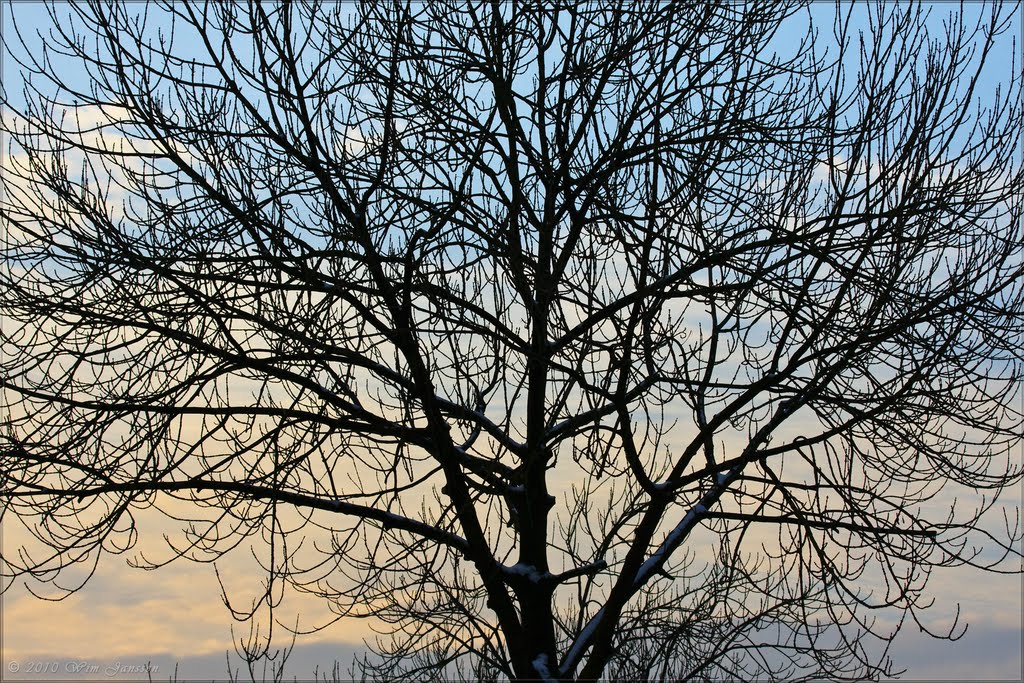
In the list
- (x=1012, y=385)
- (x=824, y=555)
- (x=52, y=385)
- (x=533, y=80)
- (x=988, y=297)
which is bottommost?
(x=824, y=555)

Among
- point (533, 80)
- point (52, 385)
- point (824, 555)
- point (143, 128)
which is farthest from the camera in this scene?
point (533, 80)

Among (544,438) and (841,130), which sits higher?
(841,130)

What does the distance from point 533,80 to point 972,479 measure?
517 centimetres

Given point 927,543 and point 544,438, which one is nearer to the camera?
point 544,438

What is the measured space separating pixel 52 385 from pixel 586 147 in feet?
15.5

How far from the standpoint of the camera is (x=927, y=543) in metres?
7.33

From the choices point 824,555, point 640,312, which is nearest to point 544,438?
point 640,312

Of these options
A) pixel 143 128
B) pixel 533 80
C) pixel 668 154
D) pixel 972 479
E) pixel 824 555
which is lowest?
pixel 824 555

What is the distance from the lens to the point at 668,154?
24.0ft

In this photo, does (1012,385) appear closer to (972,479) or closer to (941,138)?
(972,479)

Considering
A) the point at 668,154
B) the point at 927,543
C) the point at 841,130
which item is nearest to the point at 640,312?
the point at 668,154

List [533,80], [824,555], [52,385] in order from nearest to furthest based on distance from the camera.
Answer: [824,555]
[52,385]
[533,80]

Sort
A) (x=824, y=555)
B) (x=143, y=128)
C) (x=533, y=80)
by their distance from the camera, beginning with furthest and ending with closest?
(x=533, y=80) → (x=143, y=128) → (x=824, y=555)

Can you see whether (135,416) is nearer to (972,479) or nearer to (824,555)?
(824,555)
